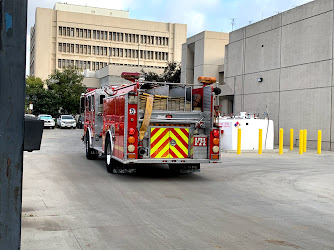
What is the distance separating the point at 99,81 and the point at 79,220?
73.8 metres

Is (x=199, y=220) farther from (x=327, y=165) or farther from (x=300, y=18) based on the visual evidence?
Result: (x=300, y=18)

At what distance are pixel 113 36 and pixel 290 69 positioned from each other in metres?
76.6

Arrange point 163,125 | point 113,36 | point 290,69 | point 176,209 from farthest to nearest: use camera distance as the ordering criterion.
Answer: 1. point 113,36
2. point 290,69
3. point 163,125
4. point 176,209

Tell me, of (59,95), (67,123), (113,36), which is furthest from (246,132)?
(113,36)

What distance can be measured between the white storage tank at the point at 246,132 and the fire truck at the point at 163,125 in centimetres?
949

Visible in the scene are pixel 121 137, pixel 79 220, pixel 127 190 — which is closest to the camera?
pixel 79 220

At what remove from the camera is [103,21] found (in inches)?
3836

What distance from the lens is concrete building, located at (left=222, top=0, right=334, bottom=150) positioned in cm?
2394

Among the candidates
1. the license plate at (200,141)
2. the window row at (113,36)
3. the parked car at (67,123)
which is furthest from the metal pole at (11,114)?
the window row at (113,36)

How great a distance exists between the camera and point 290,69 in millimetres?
26672

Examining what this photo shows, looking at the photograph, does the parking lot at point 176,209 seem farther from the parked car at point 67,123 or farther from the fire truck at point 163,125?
the parked car at point 67,123

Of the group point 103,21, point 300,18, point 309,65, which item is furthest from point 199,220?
point 103,21

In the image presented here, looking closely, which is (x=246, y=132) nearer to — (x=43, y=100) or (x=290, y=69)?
(x=290, y=69)

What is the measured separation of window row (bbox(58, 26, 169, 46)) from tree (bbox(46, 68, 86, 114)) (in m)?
36.3
